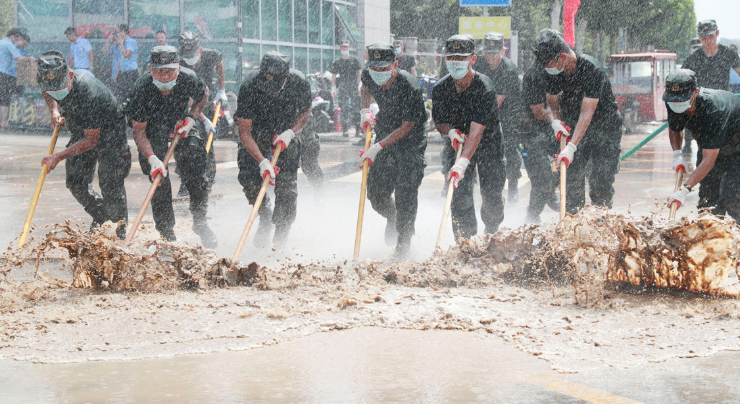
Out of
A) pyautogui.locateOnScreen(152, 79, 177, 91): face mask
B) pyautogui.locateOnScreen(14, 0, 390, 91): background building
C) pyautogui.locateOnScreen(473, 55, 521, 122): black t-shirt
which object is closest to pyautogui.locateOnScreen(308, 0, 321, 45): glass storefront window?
pyautogui.locateOnScreen(14, 0, 390, 91): background building

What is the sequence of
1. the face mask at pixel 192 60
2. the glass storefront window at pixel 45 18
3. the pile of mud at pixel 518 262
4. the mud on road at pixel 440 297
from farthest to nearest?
1. the glass storefront window at pixel 45 18
2. the face mask at pixel 192 60
3. the pile of mud at pixel 518 262
4. the mud on road at pixel 440 297

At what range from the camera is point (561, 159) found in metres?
6.38

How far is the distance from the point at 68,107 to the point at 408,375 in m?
3.70

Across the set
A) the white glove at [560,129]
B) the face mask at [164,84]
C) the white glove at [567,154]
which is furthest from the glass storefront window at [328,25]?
the white glove at [567,154]

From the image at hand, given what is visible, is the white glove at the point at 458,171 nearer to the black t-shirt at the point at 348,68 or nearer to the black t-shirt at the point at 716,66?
the black t-shirt at the point at 716,66

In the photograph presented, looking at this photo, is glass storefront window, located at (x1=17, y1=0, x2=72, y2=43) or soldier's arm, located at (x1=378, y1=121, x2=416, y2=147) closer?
soldier's arm, located at (x1=378, y1=121, x2=416, y2=147)

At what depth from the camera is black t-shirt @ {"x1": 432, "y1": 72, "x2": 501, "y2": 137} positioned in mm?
6438

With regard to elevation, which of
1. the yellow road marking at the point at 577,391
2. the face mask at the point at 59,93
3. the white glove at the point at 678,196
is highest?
the face mask at the point at 59,93

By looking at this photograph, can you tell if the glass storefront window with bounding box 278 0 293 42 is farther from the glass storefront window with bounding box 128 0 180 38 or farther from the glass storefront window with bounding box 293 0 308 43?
the glass storefront window with bounding box 128 0 180 38

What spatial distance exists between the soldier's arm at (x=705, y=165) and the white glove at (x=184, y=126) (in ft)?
12.4

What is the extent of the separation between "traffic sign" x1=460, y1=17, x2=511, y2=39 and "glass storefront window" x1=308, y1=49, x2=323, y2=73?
597 centimetres

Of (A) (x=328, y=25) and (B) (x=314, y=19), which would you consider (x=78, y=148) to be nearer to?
(B) (x=314, y=19)

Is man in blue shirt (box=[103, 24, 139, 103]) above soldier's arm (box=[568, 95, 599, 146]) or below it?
above

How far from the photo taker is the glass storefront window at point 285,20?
68.5ft
